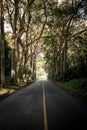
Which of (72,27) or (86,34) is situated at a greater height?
(72,27)

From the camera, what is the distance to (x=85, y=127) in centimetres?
717

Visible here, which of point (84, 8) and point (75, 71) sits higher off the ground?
point (84, 8)

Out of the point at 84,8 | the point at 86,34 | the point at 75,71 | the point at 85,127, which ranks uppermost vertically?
the point at 84,8

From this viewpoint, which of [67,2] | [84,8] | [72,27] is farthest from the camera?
[72,27]

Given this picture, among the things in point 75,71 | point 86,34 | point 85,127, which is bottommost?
point 85,127

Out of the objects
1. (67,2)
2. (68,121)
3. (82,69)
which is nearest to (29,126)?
(68,121)

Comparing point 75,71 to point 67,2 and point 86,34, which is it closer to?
point 86,34

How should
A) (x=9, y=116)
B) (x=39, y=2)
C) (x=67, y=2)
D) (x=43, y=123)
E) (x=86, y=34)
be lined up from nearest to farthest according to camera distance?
Result: (x=43, y=123) < (x=9, y=116) < (x=39, y=2) < (x=67, y=2) < (x=86, y=34)

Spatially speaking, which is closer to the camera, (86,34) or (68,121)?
(68,121)

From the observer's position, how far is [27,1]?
2723 cm

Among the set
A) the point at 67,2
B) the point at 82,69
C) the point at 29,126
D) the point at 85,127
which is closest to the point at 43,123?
the point at 29,126

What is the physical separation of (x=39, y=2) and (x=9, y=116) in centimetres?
2063

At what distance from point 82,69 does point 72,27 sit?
8995 millimetres

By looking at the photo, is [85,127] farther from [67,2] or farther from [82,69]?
[82,69]
